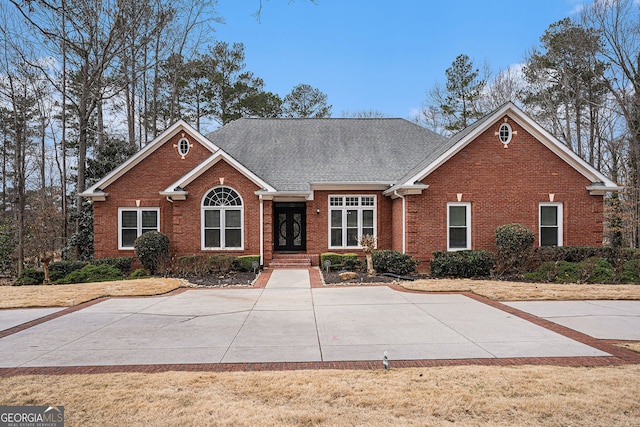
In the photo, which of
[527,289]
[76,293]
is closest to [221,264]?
[76,293]

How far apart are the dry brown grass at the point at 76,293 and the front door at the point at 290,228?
6.29 metres

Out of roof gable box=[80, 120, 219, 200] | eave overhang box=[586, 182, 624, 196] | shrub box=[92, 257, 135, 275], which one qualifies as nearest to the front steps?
roof gable box=[80, 120, 219, 200]

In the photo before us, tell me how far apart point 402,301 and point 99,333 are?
6.68 meters

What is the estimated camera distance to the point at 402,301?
33.7ft

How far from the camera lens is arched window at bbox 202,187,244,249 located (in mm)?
16922

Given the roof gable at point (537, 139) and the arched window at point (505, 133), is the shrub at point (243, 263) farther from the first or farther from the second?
the arched window at point (505, 133)

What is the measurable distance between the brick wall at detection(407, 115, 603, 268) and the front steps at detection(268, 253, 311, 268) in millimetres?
4525

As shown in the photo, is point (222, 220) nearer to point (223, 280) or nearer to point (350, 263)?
point (223, 280)

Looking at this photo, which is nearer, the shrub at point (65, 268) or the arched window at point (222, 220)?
the shrub at point (65, 268)

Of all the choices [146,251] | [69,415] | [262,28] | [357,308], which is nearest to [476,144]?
[357,308]

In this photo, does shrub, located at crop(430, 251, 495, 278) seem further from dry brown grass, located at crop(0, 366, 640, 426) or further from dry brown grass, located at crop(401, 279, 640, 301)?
dry brown grass, located at crop(0, 366, 640, 426)

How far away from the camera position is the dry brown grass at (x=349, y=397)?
3908mm

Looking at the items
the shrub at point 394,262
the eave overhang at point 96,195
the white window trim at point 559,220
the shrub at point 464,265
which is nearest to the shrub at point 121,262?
the eave overhang at point 96,195

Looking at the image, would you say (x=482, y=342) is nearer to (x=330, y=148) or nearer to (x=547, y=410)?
→ (x=547, y=410)
